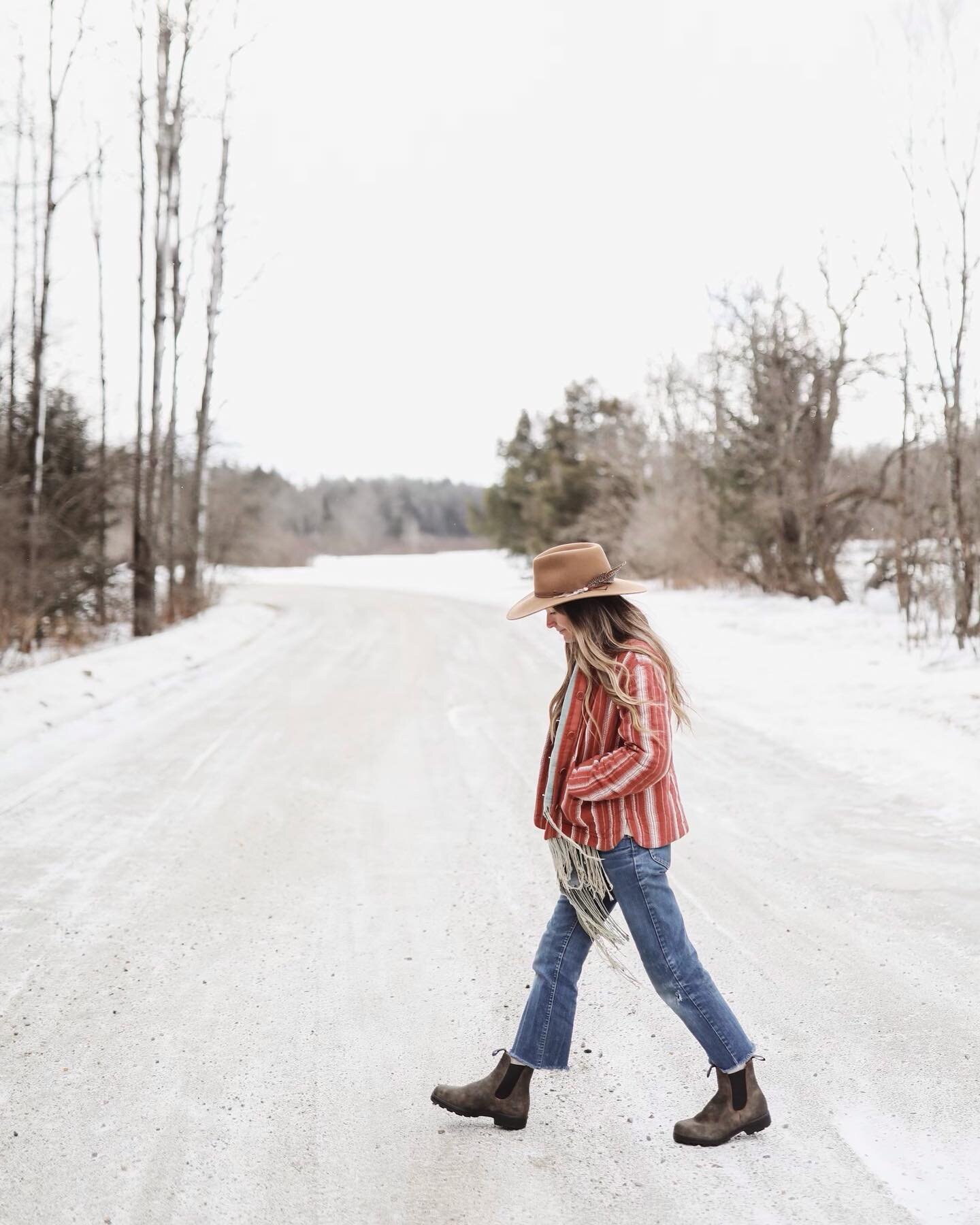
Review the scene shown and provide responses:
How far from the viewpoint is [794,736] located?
321 inches

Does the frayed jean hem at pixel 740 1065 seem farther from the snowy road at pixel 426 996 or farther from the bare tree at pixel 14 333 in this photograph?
the bare tree at pixel 14 333

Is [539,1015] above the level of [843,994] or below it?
above

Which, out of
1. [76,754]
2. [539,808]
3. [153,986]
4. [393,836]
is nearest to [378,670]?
[76,754]

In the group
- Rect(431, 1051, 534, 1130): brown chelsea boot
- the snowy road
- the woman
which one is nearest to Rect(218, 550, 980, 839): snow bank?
the snowy road

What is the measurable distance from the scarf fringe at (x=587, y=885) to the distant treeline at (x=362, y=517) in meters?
56.8

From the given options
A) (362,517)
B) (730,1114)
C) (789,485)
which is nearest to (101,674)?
(730,1114)

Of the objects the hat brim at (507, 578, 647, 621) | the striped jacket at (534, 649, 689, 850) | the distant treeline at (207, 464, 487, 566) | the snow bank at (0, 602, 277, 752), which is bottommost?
the snow bank at (0, 602, 277, 752)

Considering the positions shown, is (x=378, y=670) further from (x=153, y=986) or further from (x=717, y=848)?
(x=153, y=986)

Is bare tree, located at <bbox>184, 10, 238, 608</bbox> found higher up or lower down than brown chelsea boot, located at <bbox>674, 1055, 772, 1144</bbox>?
higher up

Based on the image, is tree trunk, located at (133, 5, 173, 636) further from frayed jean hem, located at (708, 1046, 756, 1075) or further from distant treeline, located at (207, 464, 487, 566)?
distant treeline, located at (207, 464, 487, 566)

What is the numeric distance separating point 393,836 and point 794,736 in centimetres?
403

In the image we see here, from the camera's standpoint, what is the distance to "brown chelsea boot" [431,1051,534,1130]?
2.86 meters

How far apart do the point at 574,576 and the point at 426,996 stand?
1.80 metres

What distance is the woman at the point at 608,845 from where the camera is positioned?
→ 2.76 meters
